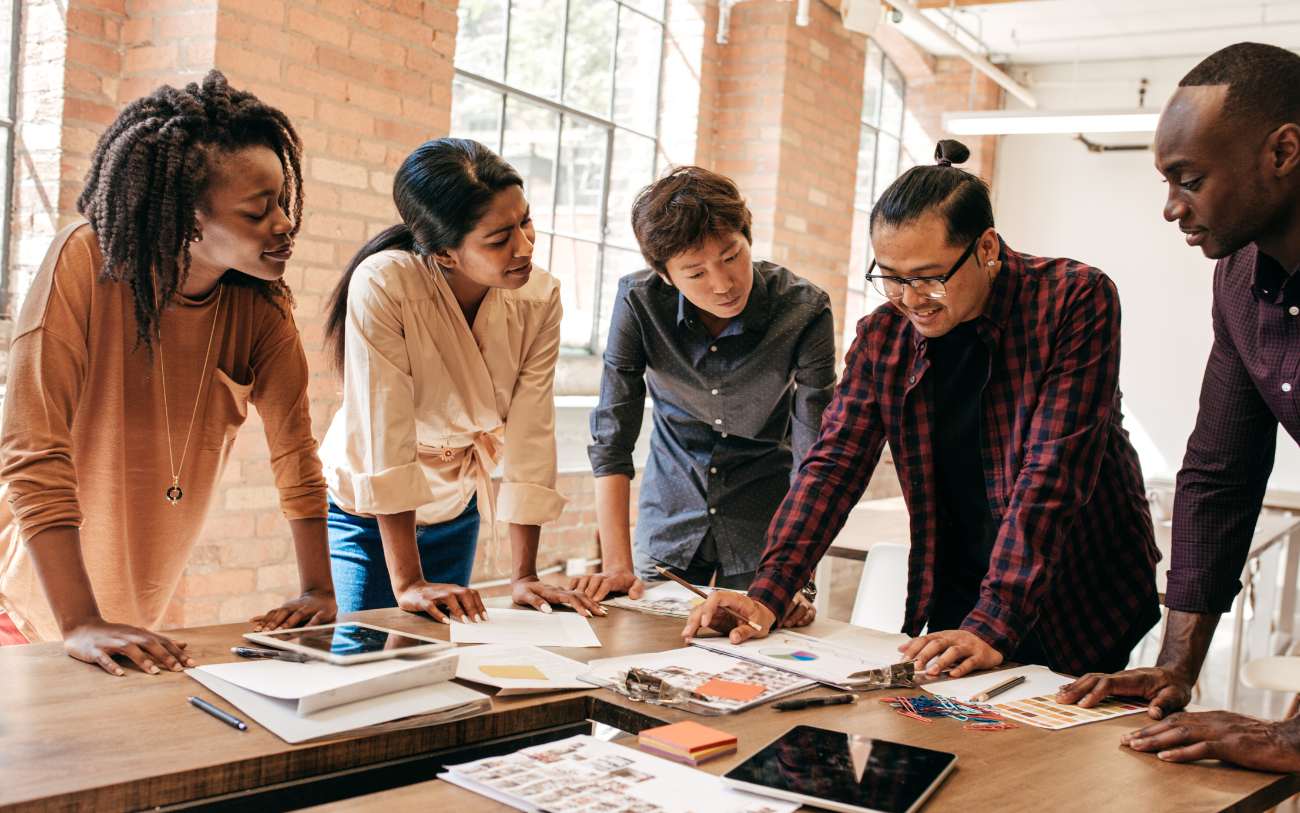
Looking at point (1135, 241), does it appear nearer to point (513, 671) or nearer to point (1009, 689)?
point (1009, 689)

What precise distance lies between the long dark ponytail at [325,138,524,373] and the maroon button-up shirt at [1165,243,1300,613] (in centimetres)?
124

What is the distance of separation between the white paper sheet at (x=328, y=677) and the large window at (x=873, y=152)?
21.5 ft

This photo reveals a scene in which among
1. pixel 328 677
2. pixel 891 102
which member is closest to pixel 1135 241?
pixel 891 102

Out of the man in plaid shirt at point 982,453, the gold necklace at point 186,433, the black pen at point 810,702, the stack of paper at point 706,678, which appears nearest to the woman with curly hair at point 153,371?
the gold necklace at point 186,433

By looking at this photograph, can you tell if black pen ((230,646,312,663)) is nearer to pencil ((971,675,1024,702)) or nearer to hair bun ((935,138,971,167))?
pencil ((971,675,1024,702))

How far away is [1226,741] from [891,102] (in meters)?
7.53

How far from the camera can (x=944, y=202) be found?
191 cm

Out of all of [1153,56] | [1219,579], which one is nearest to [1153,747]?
[1219,579]

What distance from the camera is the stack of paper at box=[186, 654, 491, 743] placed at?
1382 millimetres

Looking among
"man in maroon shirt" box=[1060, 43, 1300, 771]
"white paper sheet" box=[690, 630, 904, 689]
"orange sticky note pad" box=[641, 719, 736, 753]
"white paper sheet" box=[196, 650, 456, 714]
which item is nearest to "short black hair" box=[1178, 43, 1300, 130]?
"man in maroon shirt" box=[1060, 43, 1300, 771]

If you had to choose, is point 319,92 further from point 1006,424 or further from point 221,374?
point 1006,424

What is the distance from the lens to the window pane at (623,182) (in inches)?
237

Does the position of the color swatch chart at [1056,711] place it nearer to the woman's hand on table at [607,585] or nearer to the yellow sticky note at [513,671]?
the yellow sticky note at [513,671]

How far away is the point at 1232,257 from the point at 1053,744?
2.73 feet
